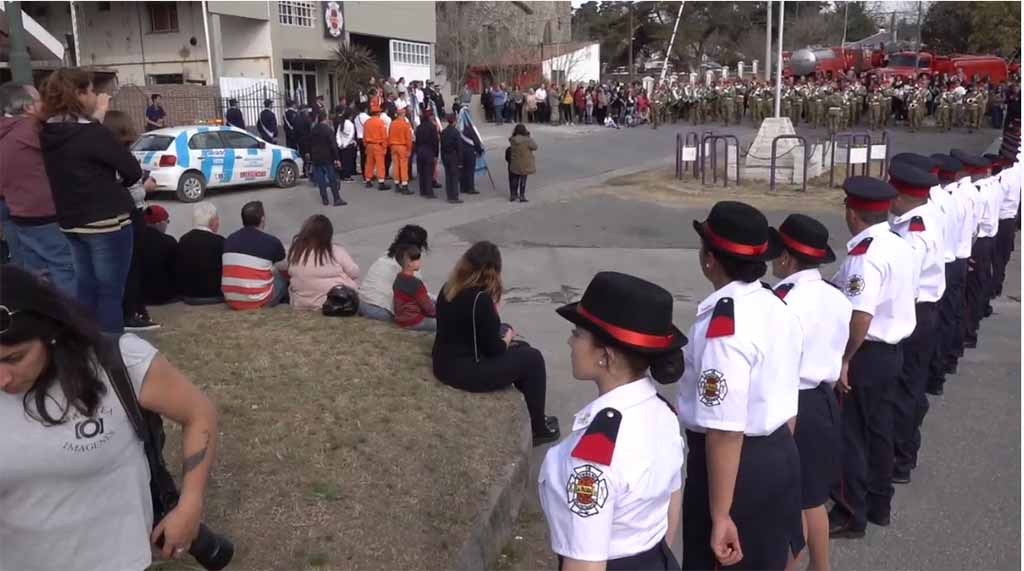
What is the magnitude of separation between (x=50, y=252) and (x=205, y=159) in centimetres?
1064

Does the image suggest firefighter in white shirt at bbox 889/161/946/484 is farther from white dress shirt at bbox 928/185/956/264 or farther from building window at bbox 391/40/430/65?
building window at bbox 391/40/430/65

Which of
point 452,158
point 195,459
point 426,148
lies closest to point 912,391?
point 195,459

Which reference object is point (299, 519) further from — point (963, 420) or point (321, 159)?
point (321, 159)

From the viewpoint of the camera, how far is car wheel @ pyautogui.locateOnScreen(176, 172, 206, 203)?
15.1 metres

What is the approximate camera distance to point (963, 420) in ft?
19.8

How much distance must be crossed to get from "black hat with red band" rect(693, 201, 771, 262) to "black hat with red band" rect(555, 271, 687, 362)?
0.63m

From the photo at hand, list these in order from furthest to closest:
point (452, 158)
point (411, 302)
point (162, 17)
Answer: point (162, 17) < point (452, 158) < point (411, 302)

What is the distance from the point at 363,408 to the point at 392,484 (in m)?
0.94

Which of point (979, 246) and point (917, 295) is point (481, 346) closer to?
point (917, 295)

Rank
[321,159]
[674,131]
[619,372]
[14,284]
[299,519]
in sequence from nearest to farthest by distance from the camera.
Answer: [14,284] → [619,372] → [299,519] → [321,159] → [674,131]

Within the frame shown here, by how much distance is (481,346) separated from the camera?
18.3 feet

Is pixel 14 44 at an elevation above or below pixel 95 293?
above

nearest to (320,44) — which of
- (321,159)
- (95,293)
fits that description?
(321,159)

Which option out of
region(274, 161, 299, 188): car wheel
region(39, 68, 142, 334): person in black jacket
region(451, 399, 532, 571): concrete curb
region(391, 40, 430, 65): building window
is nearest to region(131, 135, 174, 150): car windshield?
region(274, 161, 299, 188): car wheel
